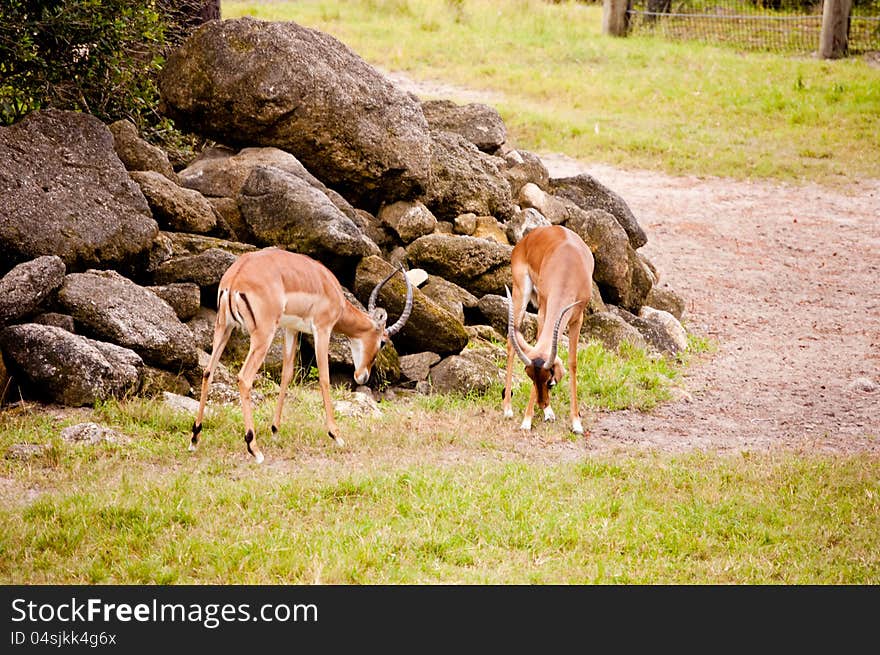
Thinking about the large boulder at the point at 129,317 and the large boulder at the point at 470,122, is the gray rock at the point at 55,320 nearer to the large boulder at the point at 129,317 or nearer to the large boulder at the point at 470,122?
the large boulder at the point at 129,317

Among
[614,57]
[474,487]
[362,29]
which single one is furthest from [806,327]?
[362,29]

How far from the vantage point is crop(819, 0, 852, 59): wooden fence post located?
22.0 metres

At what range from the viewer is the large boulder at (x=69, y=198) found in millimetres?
8453

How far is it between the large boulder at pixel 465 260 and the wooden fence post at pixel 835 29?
14.3 m

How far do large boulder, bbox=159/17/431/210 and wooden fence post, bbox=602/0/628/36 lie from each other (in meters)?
14.5

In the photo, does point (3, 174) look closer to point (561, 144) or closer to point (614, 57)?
point (561, 144)

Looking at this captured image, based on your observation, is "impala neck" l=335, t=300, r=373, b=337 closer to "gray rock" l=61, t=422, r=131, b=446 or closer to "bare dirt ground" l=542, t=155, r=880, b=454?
"gray rock" l=61, t=422, r=131, b=446

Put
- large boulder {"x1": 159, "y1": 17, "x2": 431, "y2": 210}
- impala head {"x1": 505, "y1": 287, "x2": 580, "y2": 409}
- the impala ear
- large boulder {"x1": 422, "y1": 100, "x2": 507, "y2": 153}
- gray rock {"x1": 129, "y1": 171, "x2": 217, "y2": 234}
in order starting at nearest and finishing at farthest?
impala head {"x1": 505, "y1": 287, "x2": 580, "y2": 409} < the impala ear < gray rock {"x1": 129, "y1": 171, "x2": 217, "y2": 234} < large boulder {"x1": 159, "y1": 17, "x2": 431, "y2": 210} < large boulder {"x1": 422, "y1": 100, "x2": 507, "y2": 153}

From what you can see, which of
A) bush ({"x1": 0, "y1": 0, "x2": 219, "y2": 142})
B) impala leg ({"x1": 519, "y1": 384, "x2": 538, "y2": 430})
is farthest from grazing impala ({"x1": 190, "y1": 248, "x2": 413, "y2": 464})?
bush ({"x1": 0, "y1": 0, "x2": 219, "y2": 142})

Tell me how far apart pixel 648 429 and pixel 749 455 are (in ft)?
3.14

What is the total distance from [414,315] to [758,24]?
17.6 meters

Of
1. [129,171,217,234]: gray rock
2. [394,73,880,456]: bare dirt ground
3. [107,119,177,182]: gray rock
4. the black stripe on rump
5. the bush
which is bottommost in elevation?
[394,73,880,456]: bare dirt ground

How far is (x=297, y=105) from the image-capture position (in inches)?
416

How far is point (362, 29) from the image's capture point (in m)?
23.4
